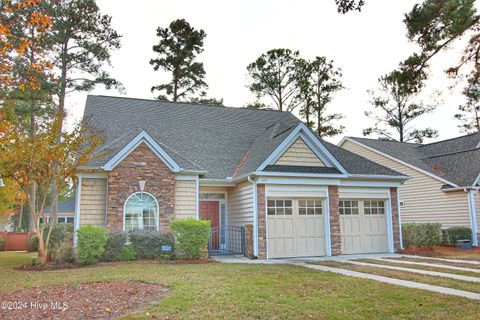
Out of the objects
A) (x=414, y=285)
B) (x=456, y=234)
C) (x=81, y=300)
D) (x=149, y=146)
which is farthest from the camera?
(x=456, y=234)

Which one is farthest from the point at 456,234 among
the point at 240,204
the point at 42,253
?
the point at 42,253

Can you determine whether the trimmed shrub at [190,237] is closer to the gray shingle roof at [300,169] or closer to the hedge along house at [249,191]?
the hedge along house at [249,191]

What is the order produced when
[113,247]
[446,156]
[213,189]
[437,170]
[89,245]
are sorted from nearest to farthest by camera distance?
1. [89,245]
2. [113,247]
3. [213,189]
4. [437,170]
5. [446,156]

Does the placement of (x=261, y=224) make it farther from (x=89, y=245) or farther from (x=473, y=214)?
(x=473, y=214)

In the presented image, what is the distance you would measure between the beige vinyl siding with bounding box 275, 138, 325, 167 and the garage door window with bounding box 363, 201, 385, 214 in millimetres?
3197

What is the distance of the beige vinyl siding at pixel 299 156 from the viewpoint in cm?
1559

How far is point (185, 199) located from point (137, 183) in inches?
80.6

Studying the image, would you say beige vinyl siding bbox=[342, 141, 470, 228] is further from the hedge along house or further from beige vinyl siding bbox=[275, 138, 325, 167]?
beige vinyl siding bbox=[275, 138, 325, 167]

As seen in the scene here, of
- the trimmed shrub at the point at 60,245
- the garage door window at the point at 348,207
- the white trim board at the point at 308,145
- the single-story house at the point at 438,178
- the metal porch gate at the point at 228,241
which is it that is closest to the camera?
the trimmed shrub at the point at 60,245

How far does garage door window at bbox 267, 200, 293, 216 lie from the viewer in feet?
50.3

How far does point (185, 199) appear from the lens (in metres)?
15.7

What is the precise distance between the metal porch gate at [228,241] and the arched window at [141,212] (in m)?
2.51

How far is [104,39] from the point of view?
25.2 metres

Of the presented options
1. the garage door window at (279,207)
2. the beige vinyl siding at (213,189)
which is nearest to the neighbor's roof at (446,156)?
the garage door window at (279,207)
